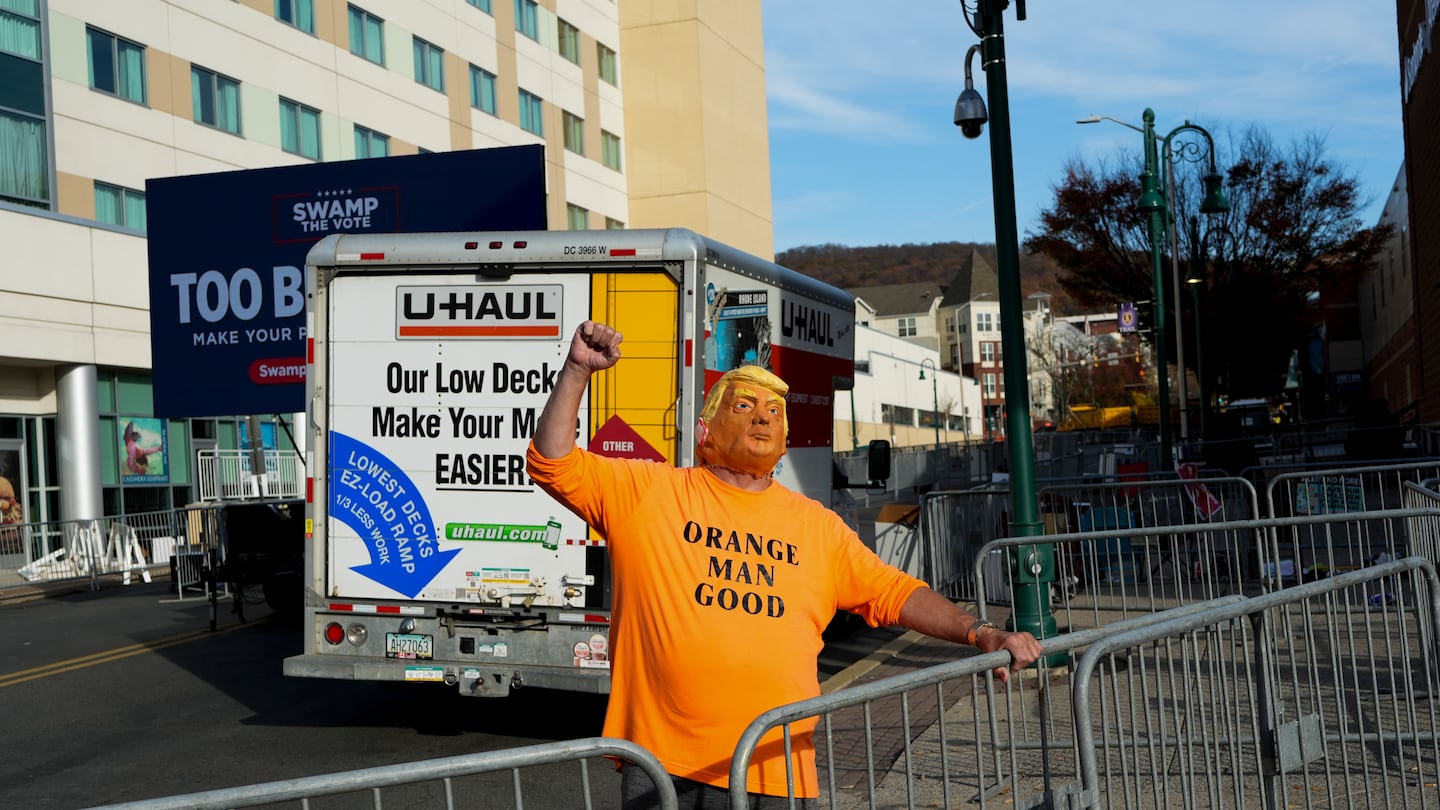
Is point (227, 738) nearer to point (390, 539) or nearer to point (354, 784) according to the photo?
point (390, 539)

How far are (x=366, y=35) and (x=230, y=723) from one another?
31.5 meters

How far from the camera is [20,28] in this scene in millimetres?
27422

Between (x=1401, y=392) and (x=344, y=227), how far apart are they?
40689 millimetres

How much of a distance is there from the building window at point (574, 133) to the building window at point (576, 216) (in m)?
2.12

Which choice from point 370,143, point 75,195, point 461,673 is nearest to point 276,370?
point 461,673

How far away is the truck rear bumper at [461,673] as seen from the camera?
849cm

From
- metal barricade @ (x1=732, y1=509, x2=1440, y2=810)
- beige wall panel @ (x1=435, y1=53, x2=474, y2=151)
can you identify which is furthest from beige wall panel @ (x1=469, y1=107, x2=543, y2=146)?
metal barricade @ (x1=732, y1=509, x2=1440, y2=810)

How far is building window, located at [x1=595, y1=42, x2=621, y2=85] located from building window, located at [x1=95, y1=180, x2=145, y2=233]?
24239 millimetres

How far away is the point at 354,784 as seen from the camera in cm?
290

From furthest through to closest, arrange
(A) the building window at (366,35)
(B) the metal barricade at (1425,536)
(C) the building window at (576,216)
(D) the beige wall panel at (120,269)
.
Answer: (C) the building window at (576,216), (A) the building window at (366,35), (D) the beige wall panel at (120,269), (B) the metal barricade at (1425,536)

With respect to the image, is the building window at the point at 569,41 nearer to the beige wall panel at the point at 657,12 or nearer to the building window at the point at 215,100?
the beige wall panel at the point at 657,12

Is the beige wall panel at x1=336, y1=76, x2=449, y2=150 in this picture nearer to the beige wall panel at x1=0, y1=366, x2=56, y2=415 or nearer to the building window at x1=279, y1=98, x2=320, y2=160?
the building window at x1=279, y1=98, x2=320, y2=160

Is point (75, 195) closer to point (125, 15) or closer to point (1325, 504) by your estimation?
point (125, 15)

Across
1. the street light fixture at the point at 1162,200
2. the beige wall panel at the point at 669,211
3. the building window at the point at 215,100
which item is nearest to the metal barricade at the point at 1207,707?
the street light fixture at the point at 1162,200
